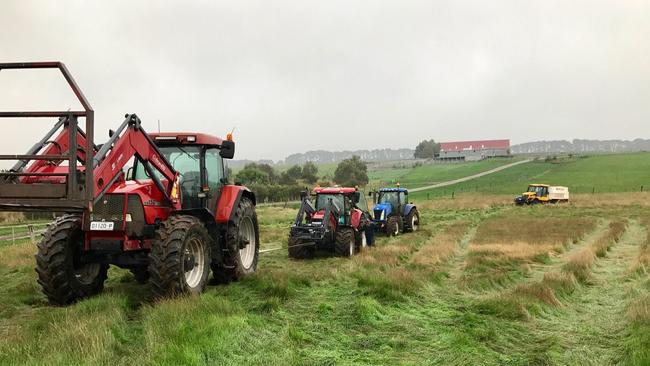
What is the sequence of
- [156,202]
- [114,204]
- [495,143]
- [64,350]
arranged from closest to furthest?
[64,350]
[114,204]
[156,202]
[495,143]

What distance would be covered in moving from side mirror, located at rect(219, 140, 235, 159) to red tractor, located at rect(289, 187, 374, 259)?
5153 mm

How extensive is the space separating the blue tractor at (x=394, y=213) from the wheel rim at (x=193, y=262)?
1285 centimetres

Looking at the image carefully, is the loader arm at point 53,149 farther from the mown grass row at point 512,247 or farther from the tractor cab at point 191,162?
the mown grass row at point 512,247

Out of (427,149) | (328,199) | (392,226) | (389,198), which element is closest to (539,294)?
(328,199)

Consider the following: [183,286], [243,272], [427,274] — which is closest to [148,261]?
[183,286]

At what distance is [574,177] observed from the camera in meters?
63.6

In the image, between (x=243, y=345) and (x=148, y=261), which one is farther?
(x=148, y=261)

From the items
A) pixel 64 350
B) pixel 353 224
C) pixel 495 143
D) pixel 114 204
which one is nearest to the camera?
pixel 64 350

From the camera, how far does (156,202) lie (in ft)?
24.6

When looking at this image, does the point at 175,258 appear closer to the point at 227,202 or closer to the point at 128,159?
the point at 128,159

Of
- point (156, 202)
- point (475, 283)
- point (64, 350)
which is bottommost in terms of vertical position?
point (475, 283)

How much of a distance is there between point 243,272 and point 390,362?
16.2 feet

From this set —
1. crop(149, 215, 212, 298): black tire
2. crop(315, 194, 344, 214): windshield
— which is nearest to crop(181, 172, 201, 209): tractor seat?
crop(149, 215, 212, 298): black tire

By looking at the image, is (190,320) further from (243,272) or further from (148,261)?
(243,272)
